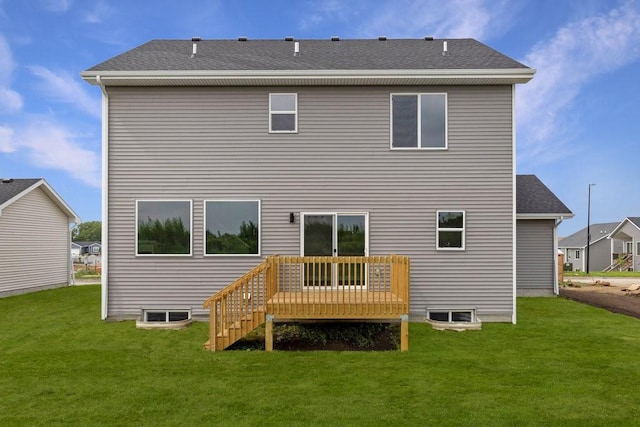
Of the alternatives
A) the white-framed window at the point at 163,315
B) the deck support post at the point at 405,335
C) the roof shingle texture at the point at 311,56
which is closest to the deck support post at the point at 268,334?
the deck support post at the point at 405,335

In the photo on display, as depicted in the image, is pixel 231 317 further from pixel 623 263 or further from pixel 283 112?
pixel 623 263

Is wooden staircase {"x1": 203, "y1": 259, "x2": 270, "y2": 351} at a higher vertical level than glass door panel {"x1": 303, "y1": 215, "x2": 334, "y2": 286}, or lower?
lower

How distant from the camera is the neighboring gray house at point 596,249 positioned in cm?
3834

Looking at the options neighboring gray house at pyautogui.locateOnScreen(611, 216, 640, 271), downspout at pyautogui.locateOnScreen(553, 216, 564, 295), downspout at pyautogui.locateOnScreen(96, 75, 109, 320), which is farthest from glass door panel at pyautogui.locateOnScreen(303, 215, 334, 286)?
neighboring gray house at pyautogui.locateOnScreen(611, 216, 640, 271)

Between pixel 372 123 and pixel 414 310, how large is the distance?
438 cm

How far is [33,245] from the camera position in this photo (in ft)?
47.7

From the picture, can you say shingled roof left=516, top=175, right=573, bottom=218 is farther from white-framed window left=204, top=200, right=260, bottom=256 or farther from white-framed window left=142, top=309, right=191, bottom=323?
white-framed window left=142, top=309, right=191, bottom=323

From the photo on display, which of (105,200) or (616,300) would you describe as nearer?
(105,200)

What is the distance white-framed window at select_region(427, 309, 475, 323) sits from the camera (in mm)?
8547

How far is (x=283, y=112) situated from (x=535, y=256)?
9569 millimetres

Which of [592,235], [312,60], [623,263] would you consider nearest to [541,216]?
[312,60]

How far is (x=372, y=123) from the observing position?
8711mm

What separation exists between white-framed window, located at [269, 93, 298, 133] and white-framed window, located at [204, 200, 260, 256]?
1.81m

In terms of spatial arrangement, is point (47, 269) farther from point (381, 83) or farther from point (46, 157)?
point (381, 83)
